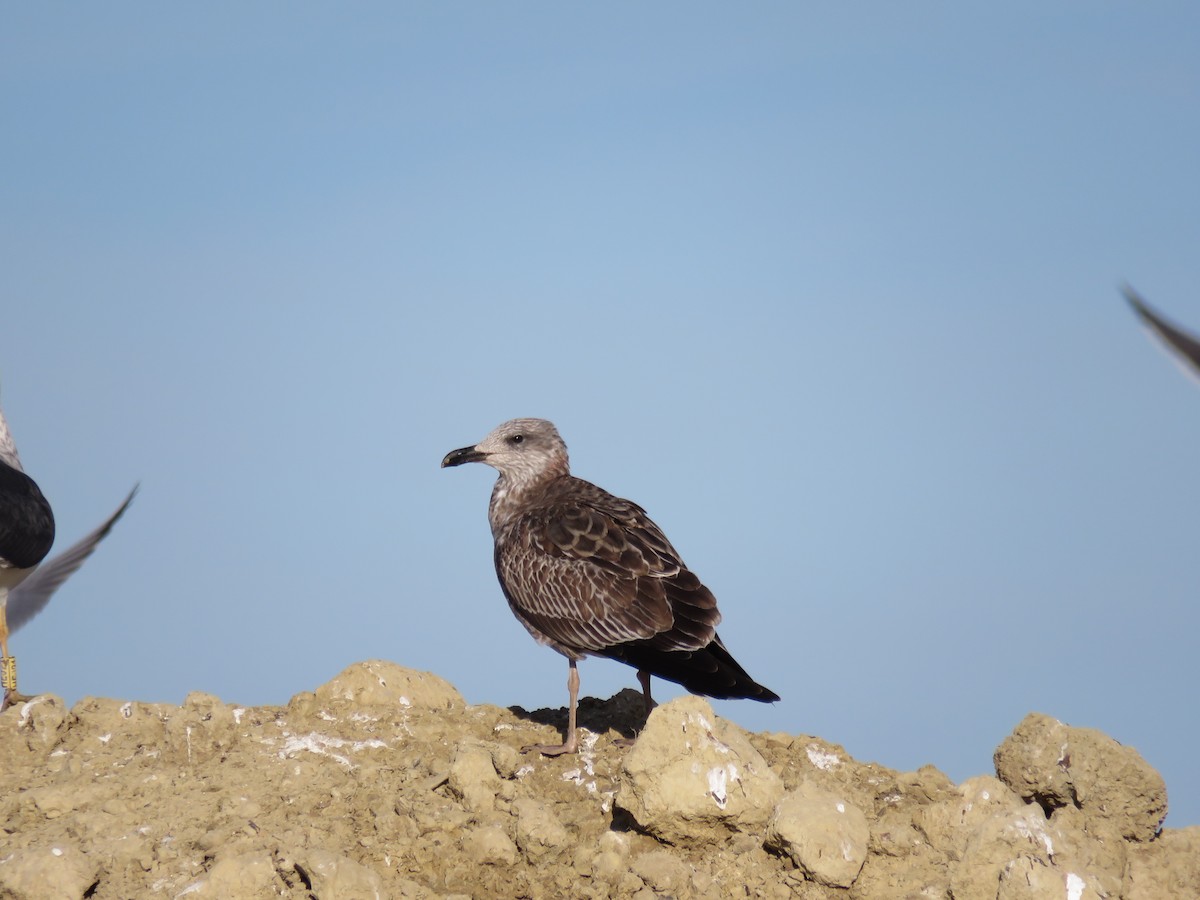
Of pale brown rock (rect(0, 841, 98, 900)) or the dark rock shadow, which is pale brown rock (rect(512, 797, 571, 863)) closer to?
the dark rock shadow

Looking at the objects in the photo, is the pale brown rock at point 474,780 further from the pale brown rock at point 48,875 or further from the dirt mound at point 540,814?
the pale brown rock at point 48,875

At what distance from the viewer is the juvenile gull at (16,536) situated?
11.6m

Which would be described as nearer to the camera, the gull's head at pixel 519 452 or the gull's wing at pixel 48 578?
the gull's head at pixel 519 452

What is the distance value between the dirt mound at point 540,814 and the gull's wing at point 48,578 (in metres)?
2.83

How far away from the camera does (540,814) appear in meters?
8.46

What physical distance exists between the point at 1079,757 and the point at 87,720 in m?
7.38

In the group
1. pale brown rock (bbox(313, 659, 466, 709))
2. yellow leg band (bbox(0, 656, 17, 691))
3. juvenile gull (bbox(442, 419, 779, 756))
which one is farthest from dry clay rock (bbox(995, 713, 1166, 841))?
yellow leg band (bbox(0, 656, 17, 691))

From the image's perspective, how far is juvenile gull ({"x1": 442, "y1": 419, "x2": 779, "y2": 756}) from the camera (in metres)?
9.77

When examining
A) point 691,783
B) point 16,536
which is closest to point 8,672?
point 16,536

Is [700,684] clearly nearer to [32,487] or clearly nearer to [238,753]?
[238,753]

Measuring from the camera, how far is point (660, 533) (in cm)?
1056

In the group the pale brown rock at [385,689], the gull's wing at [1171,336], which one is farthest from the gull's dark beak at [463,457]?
the gull's wing at [1171,336]

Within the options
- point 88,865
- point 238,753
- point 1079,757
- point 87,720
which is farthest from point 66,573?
point 1079,757

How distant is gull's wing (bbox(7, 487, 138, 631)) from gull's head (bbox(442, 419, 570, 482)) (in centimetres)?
392
